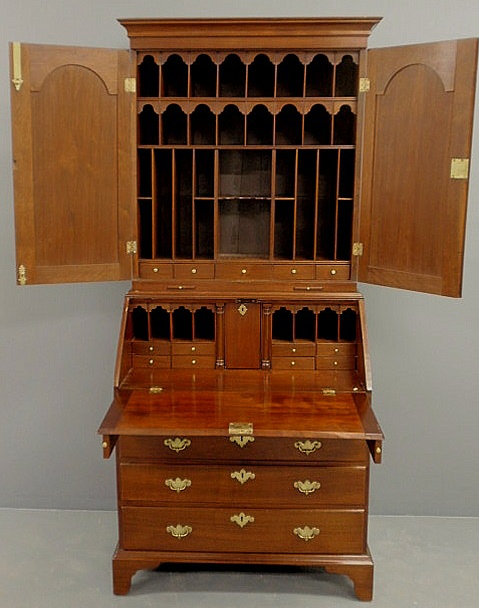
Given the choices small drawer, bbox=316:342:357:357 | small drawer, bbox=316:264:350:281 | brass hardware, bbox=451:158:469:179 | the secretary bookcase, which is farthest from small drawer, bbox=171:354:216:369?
brass hardware, bbox=451:158:469:179

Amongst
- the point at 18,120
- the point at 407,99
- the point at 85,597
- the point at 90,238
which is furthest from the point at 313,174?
the point at 85,597

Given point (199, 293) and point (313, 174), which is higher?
point (313, 174)

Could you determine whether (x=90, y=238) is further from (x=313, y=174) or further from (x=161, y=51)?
(x=313, y=174)

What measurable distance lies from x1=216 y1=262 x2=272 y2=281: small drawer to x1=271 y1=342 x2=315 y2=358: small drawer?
28 cm

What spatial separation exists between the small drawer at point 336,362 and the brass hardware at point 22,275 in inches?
46.2

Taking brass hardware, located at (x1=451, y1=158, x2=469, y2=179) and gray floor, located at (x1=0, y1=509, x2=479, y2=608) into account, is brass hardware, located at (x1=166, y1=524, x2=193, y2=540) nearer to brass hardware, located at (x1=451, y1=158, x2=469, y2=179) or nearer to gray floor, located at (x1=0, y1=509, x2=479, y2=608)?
gray floor, located at (x1=0, y1=509, x2=479, y2=608)

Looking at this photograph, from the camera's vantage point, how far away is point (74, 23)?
2986 mm

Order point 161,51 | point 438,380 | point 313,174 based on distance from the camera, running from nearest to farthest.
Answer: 1. point 161,51
2. point 313,174
3. point 438,380

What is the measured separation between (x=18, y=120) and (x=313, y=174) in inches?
47.3

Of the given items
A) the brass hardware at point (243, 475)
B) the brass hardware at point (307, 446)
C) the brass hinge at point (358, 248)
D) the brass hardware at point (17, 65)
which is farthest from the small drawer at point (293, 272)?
the brass hardware at point (17, 65)

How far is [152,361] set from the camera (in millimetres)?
2814

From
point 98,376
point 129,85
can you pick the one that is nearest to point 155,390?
point 98,376

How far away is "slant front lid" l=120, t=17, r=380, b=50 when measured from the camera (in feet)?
8.24

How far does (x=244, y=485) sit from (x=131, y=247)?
991 millimetres
